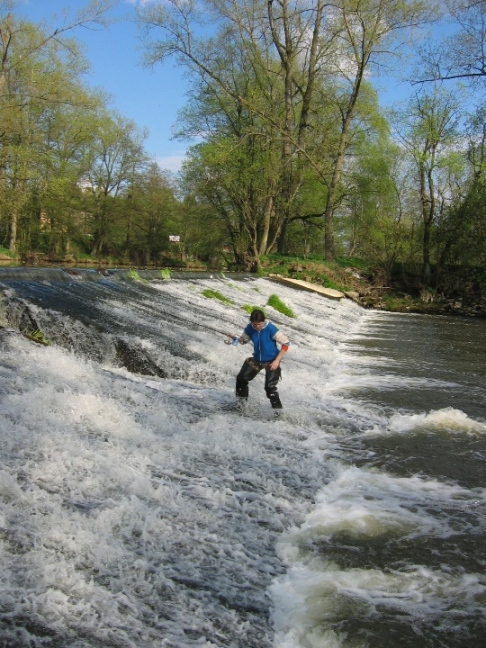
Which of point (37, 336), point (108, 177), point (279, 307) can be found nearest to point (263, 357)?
point (37, 336)

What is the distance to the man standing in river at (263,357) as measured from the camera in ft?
22.8

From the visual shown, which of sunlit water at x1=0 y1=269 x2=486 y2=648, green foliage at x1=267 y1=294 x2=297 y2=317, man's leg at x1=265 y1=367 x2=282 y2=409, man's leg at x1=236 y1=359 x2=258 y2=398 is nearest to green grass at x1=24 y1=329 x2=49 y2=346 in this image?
sunlit water at x1=0 y1=269 x2=486 y2=648

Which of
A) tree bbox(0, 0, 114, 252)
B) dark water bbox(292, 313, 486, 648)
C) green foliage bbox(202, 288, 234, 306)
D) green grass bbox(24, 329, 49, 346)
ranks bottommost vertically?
dark water bbox(292, 313, 486, 648)

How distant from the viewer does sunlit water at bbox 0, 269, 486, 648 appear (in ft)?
9.97

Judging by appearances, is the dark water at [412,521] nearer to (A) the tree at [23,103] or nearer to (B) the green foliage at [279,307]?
(B) the green foliage at [279,307]

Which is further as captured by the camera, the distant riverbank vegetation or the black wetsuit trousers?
the distant riverbank vegetation

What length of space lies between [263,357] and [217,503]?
120 inches

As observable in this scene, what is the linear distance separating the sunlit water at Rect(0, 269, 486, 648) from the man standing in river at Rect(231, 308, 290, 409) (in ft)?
0.96

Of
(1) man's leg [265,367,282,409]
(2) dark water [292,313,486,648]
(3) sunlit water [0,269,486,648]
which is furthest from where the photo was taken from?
(1) man's leg [265,367,282,409]

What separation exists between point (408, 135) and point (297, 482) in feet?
82.0

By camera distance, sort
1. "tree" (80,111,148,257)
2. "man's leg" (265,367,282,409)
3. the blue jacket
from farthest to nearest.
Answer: "tree" (80,111,148,257)
the blue jacket
"man's leg" (265,367,282,409)

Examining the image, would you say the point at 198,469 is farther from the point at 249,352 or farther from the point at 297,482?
the point at 249,352

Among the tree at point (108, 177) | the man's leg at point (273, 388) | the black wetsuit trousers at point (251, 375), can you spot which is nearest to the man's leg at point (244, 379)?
the black wetsuit trousers at point (251, 375)

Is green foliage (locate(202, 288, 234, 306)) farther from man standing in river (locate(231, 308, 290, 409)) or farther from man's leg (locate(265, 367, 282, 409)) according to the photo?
man's leg (locate(265, 367, 282, 409))
